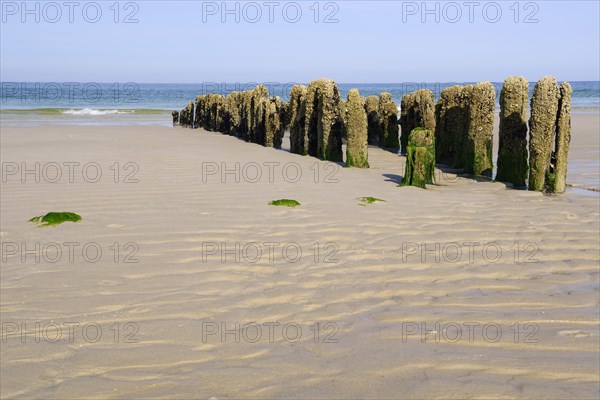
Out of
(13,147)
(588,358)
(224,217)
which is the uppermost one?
(13,147)

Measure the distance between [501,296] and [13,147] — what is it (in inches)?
489

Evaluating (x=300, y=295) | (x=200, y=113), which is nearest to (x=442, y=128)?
(x=300, y=295)

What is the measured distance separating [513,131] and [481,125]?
0.95 m

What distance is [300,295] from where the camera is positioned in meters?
4.73

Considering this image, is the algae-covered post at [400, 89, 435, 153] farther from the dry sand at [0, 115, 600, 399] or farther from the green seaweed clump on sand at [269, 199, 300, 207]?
the green seaweed clump on sand at [269, 199, 300, 207]

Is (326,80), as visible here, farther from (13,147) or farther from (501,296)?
(501,296)

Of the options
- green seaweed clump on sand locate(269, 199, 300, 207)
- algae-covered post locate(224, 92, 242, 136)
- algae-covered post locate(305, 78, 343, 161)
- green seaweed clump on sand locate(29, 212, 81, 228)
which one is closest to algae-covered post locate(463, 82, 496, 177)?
algae-covered post locate(305, 78, 343, 161)

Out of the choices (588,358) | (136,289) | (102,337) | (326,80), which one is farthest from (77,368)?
(326,80)

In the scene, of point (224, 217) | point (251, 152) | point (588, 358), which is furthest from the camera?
Answer: point (251, 152)

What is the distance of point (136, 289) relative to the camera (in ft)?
15.7

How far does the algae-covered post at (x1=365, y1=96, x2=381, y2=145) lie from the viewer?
1834 centimetres

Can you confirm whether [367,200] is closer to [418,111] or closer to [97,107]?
[418,111]

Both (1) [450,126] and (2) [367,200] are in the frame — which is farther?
(1) [450,126]

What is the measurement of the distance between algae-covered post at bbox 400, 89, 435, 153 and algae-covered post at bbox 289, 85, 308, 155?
2.65 meters
